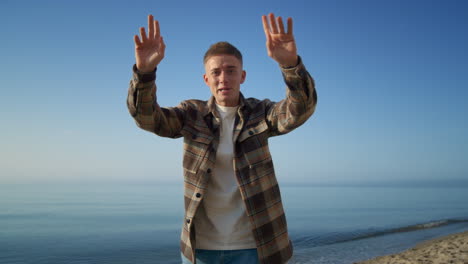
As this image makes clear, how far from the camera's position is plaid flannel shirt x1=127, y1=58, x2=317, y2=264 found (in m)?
2.56

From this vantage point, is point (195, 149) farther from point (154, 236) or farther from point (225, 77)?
point (154, 236)

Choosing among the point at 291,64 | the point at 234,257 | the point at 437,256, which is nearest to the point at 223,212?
the point at 234,257

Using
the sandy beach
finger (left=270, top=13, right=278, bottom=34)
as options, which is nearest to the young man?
finger (left=270, top=13, right=278, bottom=34)

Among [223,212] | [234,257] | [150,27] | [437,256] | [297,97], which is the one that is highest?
[150,27]

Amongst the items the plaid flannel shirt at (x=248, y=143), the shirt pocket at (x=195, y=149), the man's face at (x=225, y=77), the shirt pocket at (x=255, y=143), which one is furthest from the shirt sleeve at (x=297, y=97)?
the shirt pocket at (x=195, y=149)

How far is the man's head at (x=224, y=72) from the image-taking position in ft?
9.38

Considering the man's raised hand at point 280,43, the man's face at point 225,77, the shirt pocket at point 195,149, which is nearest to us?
the man's raised hand at point 280,43

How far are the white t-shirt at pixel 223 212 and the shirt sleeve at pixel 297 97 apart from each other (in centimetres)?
51

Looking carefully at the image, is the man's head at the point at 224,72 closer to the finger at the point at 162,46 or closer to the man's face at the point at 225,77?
the man's face at the point at 225,77

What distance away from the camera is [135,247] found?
11.5m

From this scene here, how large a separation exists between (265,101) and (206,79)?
0.59 m

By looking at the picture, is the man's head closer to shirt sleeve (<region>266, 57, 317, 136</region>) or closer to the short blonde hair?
the short blonde hair

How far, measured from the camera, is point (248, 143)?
2719mm

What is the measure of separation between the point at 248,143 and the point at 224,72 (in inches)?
25.6
